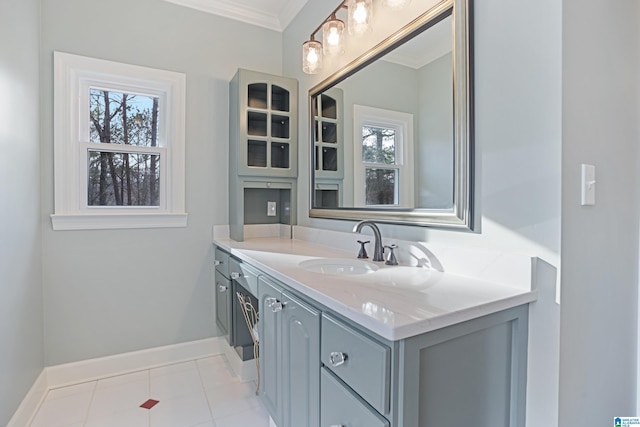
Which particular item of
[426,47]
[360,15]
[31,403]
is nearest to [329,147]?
[360,15]

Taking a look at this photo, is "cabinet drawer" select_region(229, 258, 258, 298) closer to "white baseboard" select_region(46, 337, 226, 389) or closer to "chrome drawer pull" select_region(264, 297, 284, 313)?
"chrome drawer pull" select_region(264, 297, 284, 313)

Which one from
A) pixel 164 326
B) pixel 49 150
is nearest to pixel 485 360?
pixel 164 326

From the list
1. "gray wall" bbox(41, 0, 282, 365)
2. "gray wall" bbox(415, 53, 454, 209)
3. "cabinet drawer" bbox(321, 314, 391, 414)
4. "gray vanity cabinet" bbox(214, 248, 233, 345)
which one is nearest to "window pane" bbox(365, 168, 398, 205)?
"gray wall" bbox(415, 53, 454, 209)

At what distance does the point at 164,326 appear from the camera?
240 cm

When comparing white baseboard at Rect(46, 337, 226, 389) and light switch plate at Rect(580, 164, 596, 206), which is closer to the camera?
light switch plate at Rect(580, 164, 596, 206)

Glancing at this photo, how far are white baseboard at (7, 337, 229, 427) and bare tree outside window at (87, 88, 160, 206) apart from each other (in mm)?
1054

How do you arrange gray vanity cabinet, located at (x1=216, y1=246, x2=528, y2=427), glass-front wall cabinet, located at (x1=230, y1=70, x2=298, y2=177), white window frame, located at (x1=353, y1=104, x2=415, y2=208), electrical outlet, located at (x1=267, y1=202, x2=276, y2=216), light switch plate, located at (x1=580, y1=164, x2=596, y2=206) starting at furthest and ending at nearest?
electrical outlet, located at (x1=267, y1=202, x2=276, y2=216), glass-front wall cabinet, located at (x1=230, y1=70, x2=298, y2=177), white window frame, located at (x1=353, y1=104, x2=415, y2=208), light switch plate, located at (x1=580, y1=164, x2=596, y2=206), gray vanity cabinet, located at (x1=216, y1=246, x2=528, y2=427)

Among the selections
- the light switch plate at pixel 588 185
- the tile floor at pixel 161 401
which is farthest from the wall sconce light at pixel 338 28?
the tile floor at pixel 161 401

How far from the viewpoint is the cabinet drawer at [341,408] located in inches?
33.8

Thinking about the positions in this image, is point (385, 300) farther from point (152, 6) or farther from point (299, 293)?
point (152, 6)

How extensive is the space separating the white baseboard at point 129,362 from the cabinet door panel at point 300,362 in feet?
4.46

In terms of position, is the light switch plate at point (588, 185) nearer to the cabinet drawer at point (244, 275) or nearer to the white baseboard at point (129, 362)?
the cabinet drawer at point (244, 275)

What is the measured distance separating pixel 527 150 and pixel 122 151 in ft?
7.89

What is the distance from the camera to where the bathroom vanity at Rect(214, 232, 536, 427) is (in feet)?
2.67
